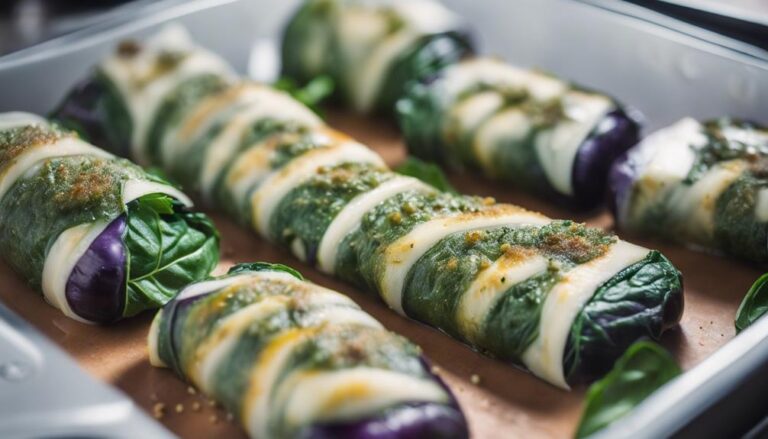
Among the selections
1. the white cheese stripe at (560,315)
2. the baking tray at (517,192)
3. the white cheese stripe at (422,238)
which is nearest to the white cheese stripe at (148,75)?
the baking tray at (517,192)

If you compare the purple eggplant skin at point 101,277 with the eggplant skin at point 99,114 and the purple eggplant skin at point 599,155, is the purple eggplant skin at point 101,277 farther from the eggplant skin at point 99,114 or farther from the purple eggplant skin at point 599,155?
the purple eggplant skin at point 599,155

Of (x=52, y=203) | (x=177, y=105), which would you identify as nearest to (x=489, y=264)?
(x=52, y=203)

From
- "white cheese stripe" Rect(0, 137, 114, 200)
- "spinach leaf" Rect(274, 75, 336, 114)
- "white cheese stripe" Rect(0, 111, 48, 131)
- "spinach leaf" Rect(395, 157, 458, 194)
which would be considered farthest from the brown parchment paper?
"spinach leaf" Rect(274, 75, 336, 114)

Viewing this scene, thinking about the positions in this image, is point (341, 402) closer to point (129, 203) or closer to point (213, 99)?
point (129, 203)

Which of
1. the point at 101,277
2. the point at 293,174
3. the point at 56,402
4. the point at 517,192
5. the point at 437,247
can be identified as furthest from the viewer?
the point at 517,192

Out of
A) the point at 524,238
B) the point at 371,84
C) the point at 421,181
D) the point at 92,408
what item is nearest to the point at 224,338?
the point at 92,408

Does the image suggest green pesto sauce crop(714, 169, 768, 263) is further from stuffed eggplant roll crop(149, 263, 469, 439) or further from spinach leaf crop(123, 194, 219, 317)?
spinach leaf crop(123, 194, 219, 317)

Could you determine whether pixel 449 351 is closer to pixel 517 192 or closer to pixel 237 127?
pixel 517 192
